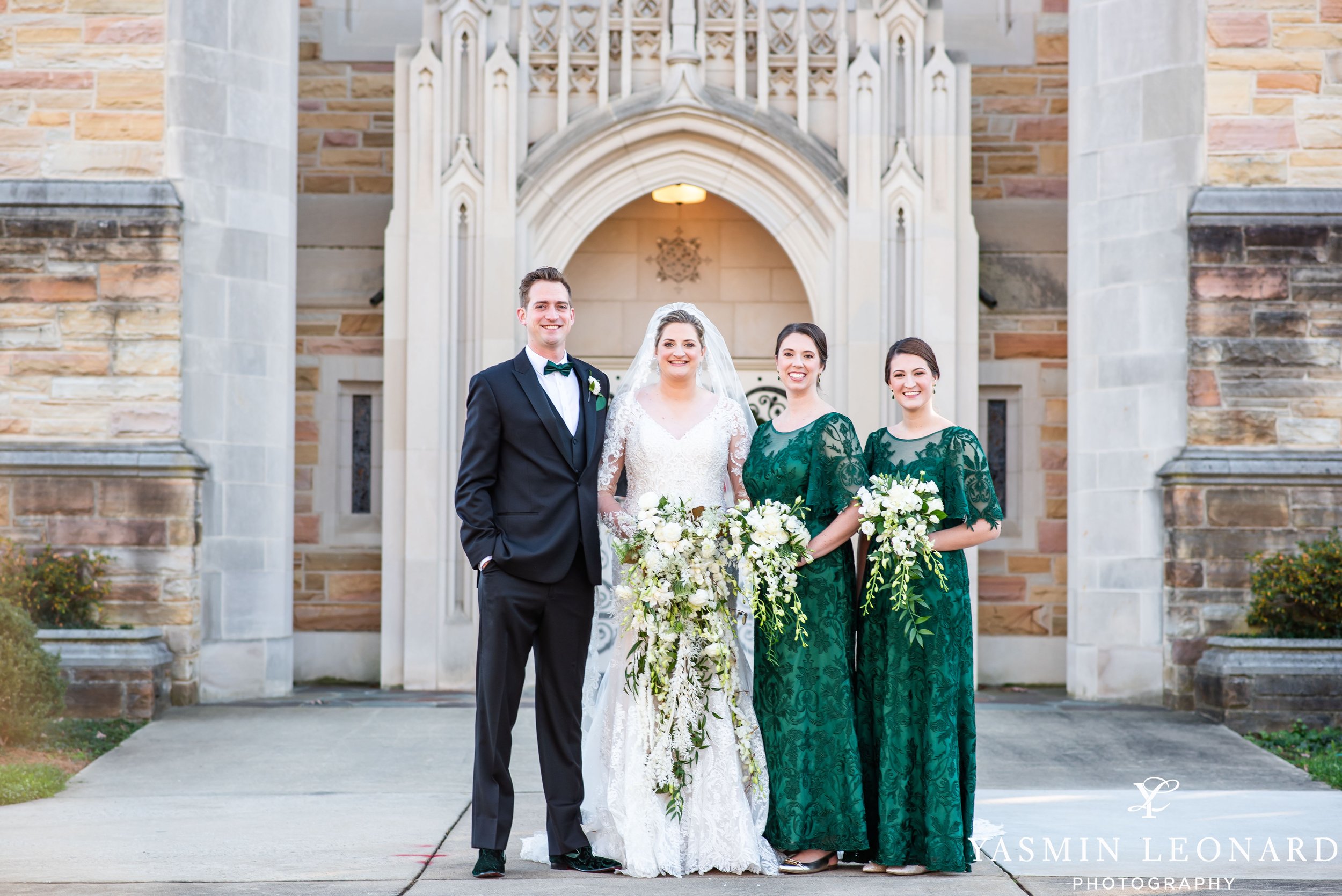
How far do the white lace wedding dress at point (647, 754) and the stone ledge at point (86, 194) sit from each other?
5122 mm

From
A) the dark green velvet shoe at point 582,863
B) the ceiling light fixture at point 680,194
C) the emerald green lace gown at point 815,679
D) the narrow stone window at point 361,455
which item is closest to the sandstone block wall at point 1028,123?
the ceiling light fixture at point 680,194

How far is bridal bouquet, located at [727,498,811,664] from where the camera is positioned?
4598mm

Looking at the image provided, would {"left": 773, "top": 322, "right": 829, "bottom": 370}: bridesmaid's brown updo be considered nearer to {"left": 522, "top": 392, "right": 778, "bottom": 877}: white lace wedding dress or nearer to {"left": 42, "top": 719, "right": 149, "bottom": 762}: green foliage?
{"left": 522, "top": 392, "right": 778, "bottom": 877}: white lace wedding dress

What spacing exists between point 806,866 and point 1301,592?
495cm

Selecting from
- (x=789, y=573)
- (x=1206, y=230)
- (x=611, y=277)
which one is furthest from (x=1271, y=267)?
(x=789, y=573)

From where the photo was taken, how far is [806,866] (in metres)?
4.74

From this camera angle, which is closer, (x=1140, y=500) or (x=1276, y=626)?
(x=1276, y=626)

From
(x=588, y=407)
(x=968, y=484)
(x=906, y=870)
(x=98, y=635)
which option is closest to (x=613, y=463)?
(x=588, y=407)

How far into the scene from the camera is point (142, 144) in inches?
356

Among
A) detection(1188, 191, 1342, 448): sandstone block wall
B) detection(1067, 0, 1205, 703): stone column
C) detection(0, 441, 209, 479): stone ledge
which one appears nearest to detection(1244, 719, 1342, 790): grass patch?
detection(1067, 0, 1205, 703): stone column

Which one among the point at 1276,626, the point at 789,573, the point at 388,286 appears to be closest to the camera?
the point at 789,573

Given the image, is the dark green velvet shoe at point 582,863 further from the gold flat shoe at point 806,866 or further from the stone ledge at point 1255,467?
the stone ledge at point 1255,467

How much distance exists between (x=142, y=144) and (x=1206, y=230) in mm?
6942

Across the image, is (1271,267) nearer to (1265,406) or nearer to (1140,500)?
(1265,406)
